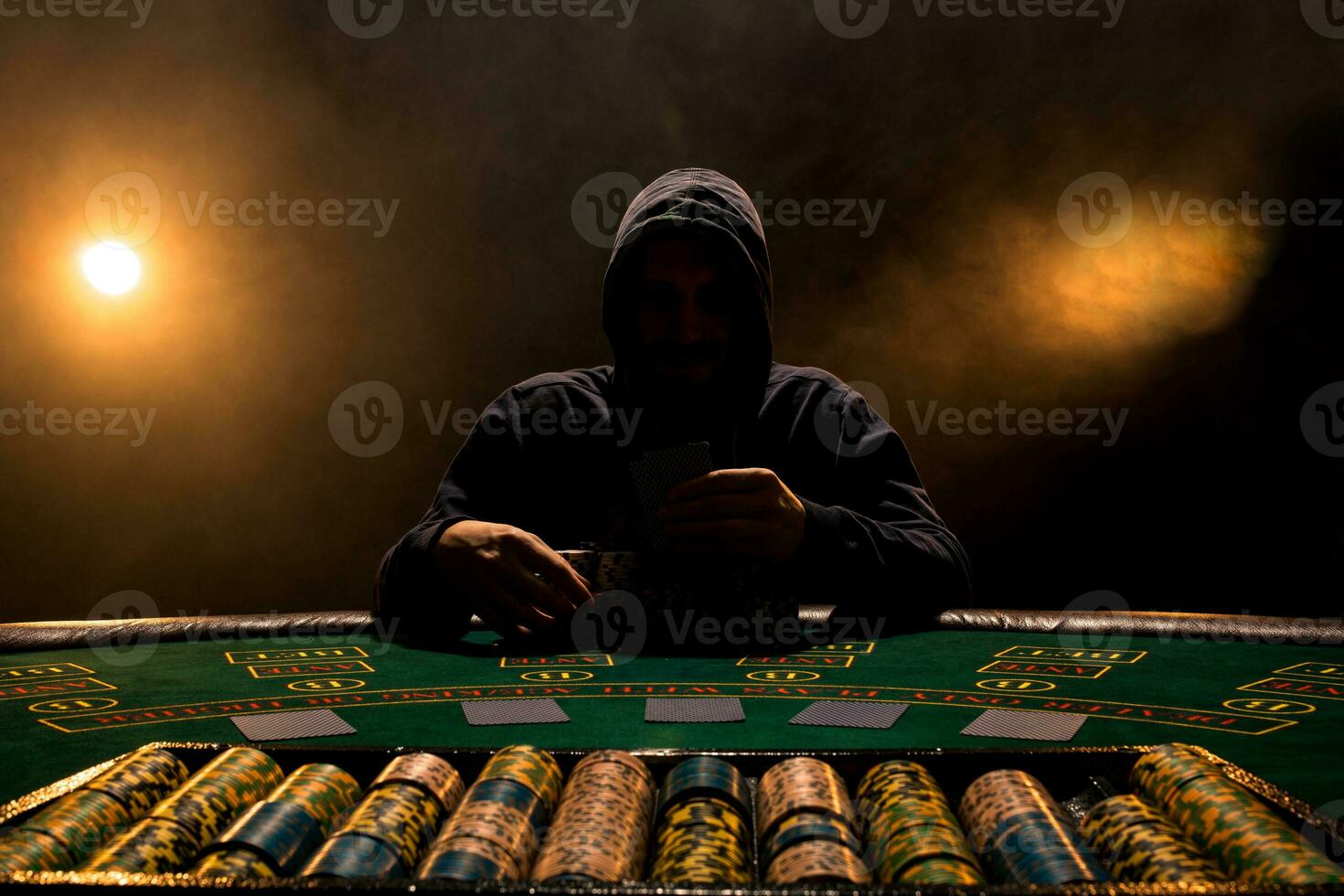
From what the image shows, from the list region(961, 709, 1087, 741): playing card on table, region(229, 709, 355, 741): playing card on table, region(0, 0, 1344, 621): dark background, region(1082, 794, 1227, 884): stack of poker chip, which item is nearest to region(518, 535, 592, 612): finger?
region(229, 709, 355, 741): playing card on table

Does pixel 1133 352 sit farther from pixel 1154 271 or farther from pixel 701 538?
pixel 701 538

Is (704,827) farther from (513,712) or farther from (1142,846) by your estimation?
(513,712)

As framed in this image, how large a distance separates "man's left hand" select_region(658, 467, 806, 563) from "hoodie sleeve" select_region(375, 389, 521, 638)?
0.57 meters

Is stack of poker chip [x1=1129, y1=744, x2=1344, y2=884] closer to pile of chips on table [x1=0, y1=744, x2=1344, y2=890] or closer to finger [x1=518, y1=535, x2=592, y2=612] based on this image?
pile of chips on table [x1=0, y1=744, x2=1344, y2=890]

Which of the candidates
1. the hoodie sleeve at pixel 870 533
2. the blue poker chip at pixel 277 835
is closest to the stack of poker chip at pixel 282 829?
the blue poker chip at pixel 277 835

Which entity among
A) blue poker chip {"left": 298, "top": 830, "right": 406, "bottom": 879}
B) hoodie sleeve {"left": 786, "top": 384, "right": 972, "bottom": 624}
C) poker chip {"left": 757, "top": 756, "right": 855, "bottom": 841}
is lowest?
blue poker chip {"left": 298, "top": 830, "right": 406, "bottom": 879}

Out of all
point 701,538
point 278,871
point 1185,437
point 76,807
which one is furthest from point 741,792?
point 1185,437

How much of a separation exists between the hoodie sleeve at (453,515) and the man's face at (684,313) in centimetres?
48

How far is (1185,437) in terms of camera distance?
5.02 meters

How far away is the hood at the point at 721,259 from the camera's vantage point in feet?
8.34

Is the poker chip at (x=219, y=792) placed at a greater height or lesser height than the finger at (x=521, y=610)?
lesser

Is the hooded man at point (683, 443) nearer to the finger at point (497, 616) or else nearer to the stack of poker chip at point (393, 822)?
the finger at point (497, 616)

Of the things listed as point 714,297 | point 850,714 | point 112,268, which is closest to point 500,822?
point 850,714

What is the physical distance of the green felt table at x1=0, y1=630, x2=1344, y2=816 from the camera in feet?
4.51
